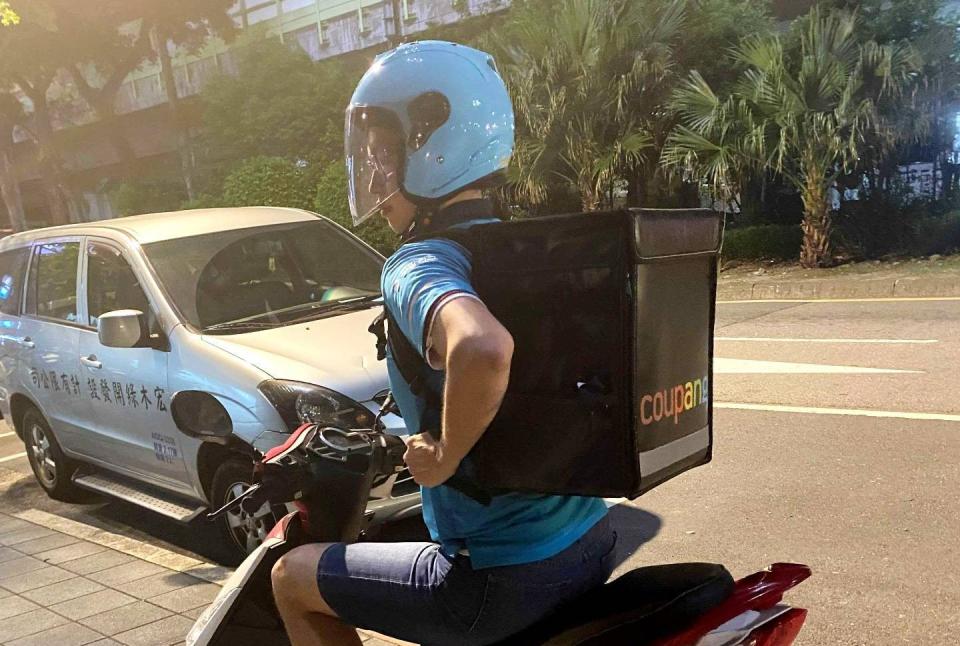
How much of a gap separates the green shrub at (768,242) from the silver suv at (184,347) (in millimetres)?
11714

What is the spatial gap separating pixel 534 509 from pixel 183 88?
4422 centimetres

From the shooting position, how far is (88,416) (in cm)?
572

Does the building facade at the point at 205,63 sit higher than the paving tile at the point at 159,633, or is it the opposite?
the building facade at the point at 205,63

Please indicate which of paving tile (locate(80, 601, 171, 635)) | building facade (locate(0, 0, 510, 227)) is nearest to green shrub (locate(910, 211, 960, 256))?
building facade (locate(0, 0, 510, 227))

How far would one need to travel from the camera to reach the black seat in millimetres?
1587

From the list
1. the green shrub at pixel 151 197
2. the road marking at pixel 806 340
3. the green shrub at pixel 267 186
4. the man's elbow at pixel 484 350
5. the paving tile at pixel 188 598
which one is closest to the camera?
the man's elbow at pixel 484 350

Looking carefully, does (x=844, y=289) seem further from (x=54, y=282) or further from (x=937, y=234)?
(x=54, y=282)

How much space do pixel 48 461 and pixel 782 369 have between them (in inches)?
231

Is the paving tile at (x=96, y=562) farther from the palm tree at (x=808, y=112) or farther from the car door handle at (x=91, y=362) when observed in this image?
the palm tree at (x=808, y=112)

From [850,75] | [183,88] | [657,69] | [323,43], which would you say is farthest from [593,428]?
[183,88]

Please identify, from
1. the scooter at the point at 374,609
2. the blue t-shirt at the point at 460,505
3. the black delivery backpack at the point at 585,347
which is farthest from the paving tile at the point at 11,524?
the black delivery backpack at the point at 585,347

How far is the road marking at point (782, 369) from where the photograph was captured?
7.54 meters

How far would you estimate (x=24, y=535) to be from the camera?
5305 millimetres

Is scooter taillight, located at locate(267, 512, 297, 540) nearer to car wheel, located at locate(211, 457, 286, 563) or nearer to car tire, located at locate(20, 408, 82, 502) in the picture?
car wheel, located at locate(211, 457, 286, 563)
